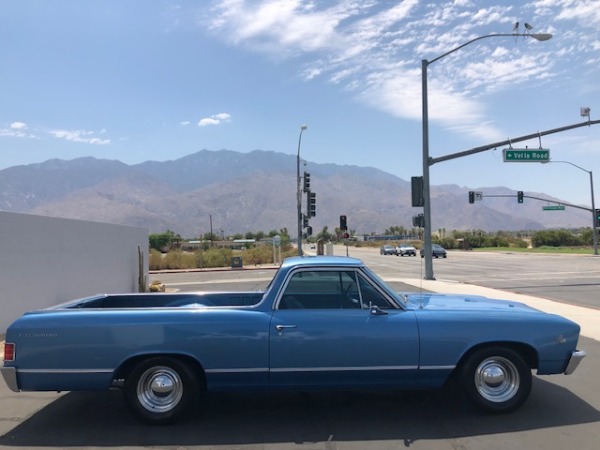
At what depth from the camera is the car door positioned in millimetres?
5191

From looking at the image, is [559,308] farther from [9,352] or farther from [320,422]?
[9,352]

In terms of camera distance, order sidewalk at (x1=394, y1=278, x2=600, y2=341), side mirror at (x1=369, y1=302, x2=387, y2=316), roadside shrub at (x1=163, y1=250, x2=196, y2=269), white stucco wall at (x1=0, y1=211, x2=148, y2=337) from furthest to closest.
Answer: roadside shrub at (x1=163, y1=250, x2=196, y2=269) < white stucco wall at (x1=0, y1=211, x2=148, y2=337) < sidewalk at (x1=394, y1=278, x2=600, y2=341) < side mirror at (x1=369, y1=302, x2=387, y2=316)

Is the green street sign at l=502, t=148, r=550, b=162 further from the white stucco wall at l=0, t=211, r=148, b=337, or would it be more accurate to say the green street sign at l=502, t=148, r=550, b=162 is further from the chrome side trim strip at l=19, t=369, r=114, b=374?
the chrome side trim strip at l=19, t=369, r=114, b=374

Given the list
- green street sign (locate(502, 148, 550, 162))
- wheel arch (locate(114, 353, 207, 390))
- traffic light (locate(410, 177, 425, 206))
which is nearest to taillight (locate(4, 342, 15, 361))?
wheel arch (locate(114, 353, 207, 390))

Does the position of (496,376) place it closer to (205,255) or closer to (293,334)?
(293,334)

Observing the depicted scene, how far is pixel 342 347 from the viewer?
5.20 meters

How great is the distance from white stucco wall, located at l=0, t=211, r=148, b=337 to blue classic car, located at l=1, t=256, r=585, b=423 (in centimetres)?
671

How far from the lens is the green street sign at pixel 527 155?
25.2m

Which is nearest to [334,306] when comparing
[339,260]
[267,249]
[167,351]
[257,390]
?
[339,260]

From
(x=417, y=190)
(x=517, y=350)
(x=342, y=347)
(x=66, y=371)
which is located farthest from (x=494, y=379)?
(x=417, y=190)

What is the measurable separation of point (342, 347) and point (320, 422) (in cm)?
79

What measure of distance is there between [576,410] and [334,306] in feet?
8.83

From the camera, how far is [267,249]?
49969mm

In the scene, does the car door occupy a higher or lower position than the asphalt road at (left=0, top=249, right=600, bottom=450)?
higher
